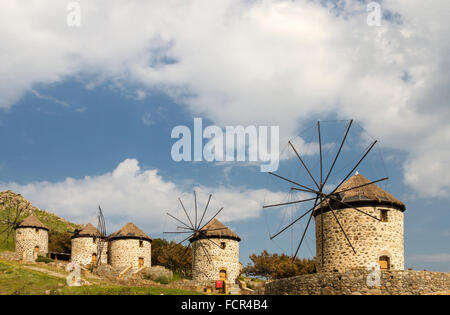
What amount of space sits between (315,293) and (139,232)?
2777 cm

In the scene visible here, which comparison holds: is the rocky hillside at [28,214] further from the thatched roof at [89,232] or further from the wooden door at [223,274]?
the wooden door at [223,274]

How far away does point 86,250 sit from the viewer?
46.5m

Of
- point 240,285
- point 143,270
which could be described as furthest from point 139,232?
point 240,285

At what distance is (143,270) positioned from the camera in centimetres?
4094

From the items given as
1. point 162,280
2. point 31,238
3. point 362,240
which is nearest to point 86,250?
point 31,238

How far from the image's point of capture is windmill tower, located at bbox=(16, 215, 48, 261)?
47531mm

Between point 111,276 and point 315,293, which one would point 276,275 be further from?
point 315,293

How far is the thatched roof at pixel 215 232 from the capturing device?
4044cm

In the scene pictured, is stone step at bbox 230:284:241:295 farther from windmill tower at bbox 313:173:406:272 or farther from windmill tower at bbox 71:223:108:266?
windmill tower at bbox 71:223:108:266

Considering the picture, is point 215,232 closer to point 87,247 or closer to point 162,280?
point 162,280

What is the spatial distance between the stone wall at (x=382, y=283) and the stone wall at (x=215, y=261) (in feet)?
60.9

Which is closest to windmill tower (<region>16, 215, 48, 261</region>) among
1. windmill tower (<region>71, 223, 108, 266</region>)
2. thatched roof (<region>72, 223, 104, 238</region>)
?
windmill tower (<region>71, 223, 108, 266</region>)

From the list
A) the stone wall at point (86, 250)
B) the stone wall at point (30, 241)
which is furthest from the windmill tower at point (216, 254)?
the stone wall at point (30, 241)
